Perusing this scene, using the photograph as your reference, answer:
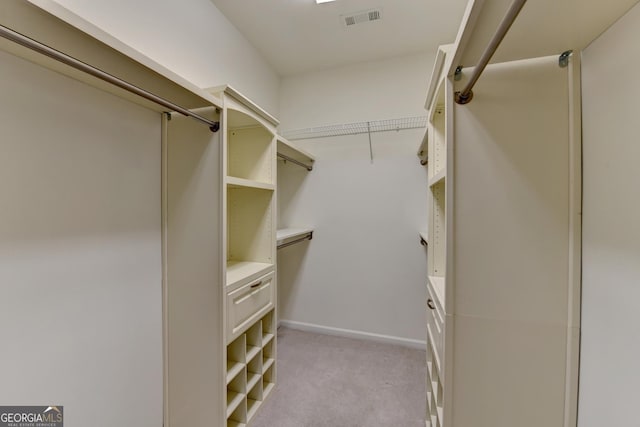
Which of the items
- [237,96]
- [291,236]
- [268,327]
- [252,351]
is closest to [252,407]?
[252,351]

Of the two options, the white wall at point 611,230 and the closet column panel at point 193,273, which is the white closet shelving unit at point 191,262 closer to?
the closet column panel at point 193,273

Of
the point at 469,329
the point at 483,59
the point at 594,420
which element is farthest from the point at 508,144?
the point at 594,420

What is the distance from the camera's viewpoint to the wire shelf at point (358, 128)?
2.38m

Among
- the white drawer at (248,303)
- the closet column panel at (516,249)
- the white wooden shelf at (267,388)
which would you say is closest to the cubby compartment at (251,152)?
the white drawer at (248,303)

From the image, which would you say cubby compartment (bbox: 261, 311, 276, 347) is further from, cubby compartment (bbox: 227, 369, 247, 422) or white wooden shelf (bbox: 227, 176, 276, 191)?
white wooden shelf (bbox: 227, 176, 276, 191)

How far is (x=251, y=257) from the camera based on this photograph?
1882 mm

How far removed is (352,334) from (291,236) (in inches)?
52.0

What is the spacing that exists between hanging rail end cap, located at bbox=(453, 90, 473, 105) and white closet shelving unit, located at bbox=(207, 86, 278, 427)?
43.7 inches

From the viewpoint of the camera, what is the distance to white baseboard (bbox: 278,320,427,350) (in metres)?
2.43

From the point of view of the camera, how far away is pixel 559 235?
854 mm

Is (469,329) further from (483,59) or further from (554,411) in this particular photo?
(483,59)

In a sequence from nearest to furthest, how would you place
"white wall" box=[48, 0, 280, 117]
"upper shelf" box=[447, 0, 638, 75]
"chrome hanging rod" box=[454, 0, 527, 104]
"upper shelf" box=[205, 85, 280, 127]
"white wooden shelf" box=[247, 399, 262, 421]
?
"chrome hanging rod" box=[454, 0, 527, 104]
"upper shelf" box=[447, 0, 638, 75]
"white wall" box=[48, 0, 280, 117]
"upper shelf" box=[205, 85, 280, 127]
"white wooden shelf" box=[247, 399, 262, 421]

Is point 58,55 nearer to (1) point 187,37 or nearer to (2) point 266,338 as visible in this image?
(1) point 187,37

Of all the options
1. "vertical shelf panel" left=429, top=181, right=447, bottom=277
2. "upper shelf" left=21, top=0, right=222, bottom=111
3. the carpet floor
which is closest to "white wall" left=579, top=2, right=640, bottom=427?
"vertical shelf panel" left=429, top=181, right=447, bottom=277
